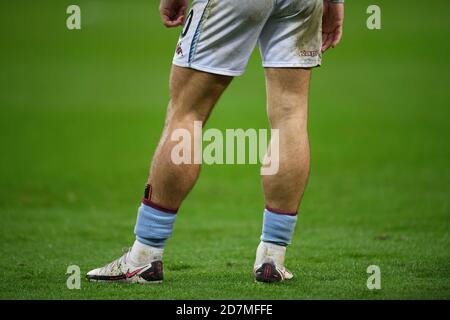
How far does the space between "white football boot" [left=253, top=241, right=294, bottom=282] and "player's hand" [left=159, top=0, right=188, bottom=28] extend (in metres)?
1.11

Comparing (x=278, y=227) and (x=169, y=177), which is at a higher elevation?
(x=169, y=177)

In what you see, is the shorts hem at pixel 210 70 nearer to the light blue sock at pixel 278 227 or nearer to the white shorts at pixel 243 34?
the white shorts at pixel 243 34

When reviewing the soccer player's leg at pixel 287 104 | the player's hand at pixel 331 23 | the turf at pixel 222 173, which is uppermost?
the player's hand at pixel 331 23

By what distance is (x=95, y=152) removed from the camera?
10086mm

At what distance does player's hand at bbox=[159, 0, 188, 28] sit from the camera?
Result: 4254 mm

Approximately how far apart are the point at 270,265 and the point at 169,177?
629 mm

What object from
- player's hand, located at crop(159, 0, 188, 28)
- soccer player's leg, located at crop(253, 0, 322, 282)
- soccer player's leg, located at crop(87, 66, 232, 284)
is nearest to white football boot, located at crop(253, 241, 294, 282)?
soccer player's leg, located at crop(253, 0, 322, 282)

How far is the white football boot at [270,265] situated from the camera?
4223mm

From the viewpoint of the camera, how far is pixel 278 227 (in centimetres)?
427

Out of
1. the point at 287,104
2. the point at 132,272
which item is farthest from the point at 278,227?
the point at 132,272

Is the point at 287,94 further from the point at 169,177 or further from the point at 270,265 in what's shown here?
the point at 270,265

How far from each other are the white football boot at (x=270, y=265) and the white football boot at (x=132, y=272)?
0.46 m

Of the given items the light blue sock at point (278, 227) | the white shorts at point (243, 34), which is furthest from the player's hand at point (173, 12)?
the light blue sock at point (278, 227)

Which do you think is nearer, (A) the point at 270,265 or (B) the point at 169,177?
(B) the point at 169,177
